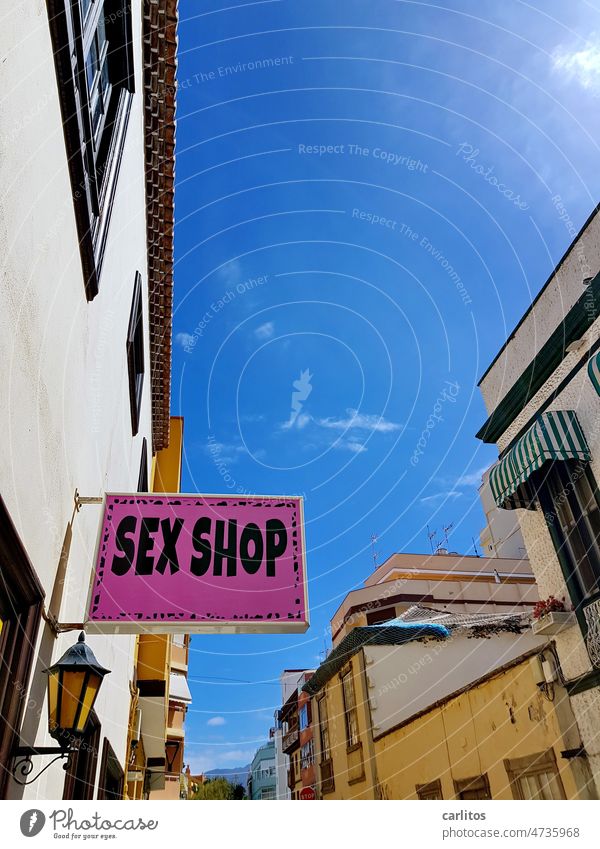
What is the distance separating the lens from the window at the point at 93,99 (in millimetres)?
2904

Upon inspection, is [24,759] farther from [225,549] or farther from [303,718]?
[303,718]

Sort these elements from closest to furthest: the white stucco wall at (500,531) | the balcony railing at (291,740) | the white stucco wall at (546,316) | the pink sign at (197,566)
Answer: the pink sign at (197,566) → the white stucco wall at (546,316) → the balcony railing at (291,740) → the white stucco wall at (500,531)

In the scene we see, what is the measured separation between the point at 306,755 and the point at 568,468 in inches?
881

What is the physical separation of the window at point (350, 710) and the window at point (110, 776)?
1038 centimetres

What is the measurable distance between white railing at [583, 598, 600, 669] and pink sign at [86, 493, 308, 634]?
4.85m

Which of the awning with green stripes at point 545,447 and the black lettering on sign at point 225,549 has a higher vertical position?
the awning with green stripes at point 545,447

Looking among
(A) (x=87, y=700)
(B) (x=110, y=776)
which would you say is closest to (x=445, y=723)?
(B) (x=110, y=776)

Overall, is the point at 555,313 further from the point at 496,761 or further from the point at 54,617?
the point at 54,617

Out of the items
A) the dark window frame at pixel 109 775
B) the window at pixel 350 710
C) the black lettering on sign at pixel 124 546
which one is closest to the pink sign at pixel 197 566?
the black lettering on sign at pixel 124 546

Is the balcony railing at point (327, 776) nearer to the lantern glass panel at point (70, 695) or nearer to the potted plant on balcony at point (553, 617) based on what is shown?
the potted plant on balcony at point (553, 617)

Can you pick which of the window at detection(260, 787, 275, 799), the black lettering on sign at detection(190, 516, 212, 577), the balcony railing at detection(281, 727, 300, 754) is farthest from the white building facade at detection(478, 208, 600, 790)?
the window at detection(260, 787, 275, 799)

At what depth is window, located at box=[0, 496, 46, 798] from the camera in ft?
7.65

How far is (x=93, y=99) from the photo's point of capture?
4.07m
